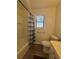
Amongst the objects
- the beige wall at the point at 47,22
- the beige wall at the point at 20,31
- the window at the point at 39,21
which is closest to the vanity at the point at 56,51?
the beige wall at the point at 20,31

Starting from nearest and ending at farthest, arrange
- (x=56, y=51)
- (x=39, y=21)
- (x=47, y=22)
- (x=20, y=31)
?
(x=56, y=51) → (x=20, y=31) → (x=47, y=22) → (x=39, y=21)

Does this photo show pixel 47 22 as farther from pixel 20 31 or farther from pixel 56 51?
pixel 56 51

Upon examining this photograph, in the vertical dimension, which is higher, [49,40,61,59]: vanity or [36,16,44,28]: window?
[36,16,44,28]: window

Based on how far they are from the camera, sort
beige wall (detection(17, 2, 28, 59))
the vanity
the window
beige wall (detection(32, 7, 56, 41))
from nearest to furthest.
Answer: the vanity
beige wall (detection(17, 2, 28, 59))
beige wall (detection(32, 7, 56, 41))
the window

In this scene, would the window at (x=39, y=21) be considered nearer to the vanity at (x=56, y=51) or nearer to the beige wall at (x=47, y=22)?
the beige wall at (x=47, y=22)

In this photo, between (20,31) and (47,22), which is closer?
(20,31)

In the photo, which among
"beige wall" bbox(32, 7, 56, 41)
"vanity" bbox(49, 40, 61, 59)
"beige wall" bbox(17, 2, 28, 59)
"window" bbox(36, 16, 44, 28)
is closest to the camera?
"vanity" bbox(49, 40, 61, 59)

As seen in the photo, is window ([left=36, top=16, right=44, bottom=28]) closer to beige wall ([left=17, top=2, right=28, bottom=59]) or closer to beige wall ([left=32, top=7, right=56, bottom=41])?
beige wall ([left=32, top=7, right=56, bottom=41])


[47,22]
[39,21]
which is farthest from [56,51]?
[39,21]

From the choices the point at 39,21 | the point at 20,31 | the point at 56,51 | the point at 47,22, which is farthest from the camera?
the point at 39,21

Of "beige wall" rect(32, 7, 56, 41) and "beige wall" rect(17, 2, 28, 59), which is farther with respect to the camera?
"beige wall" rect(32, 7, 56, 41)

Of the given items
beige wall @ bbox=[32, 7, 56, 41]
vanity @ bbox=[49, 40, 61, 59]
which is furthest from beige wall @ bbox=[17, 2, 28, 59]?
beige wall @ bbox=[32, 7, 56, 41]
